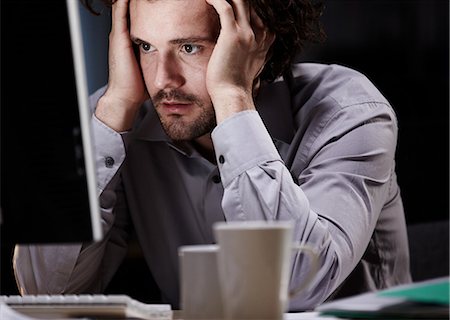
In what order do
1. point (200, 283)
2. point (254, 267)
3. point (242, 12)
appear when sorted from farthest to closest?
point (242, 12)
point (200, 283)
point (254, 267)

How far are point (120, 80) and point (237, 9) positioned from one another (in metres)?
0.33

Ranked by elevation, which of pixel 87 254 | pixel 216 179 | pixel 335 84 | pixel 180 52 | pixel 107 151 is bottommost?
pixel 87 254

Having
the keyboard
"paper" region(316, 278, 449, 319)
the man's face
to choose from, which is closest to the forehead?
the man's face

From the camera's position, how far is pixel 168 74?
2.24 meters

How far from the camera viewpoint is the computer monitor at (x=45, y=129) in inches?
41.8

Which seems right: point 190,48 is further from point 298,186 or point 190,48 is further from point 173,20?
point 298,186

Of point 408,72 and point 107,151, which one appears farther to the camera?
point 408,72

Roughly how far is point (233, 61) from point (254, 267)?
107 cm

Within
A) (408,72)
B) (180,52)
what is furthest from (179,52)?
(408,72)

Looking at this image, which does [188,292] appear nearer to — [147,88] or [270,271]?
[270,271]

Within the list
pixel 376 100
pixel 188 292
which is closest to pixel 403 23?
pixel 376 100

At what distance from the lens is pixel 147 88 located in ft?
7.43

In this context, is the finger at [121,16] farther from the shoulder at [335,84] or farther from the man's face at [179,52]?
the shoulder at [335,84]

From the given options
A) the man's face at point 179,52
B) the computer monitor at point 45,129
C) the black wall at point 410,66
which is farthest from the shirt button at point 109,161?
the computer monitor at point 45,129
